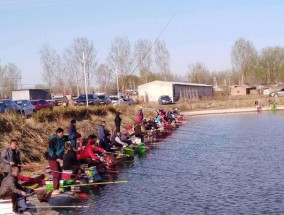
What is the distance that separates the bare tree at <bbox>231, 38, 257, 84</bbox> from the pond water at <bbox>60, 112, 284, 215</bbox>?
288 ft

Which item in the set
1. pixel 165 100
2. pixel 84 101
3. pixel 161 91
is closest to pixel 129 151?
Answer: pixel 84 101

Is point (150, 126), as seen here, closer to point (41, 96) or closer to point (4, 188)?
point (4, 188)

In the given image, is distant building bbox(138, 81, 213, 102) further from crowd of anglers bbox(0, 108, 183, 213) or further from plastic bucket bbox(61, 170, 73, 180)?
plastic bucket bbox(61, 170, 73, 180)

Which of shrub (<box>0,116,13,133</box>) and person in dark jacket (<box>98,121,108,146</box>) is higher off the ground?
shrub (<box>0,116,13,133</box>)

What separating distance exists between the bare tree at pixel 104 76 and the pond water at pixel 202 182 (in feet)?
228

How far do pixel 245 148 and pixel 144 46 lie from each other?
7614 cm

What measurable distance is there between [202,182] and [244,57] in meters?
105

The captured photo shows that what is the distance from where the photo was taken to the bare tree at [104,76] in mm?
103562

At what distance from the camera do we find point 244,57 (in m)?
122

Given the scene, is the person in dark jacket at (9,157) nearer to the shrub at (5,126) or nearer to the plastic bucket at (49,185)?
the plastic bucket at (49,185)

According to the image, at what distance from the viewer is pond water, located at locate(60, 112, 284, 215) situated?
53.5 ft

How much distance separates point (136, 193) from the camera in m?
18.8

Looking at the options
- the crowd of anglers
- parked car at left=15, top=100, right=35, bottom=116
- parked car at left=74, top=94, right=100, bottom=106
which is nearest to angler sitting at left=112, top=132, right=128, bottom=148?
the crowd of anglers

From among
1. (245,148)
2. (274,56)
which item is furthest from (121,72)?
(245,148)
